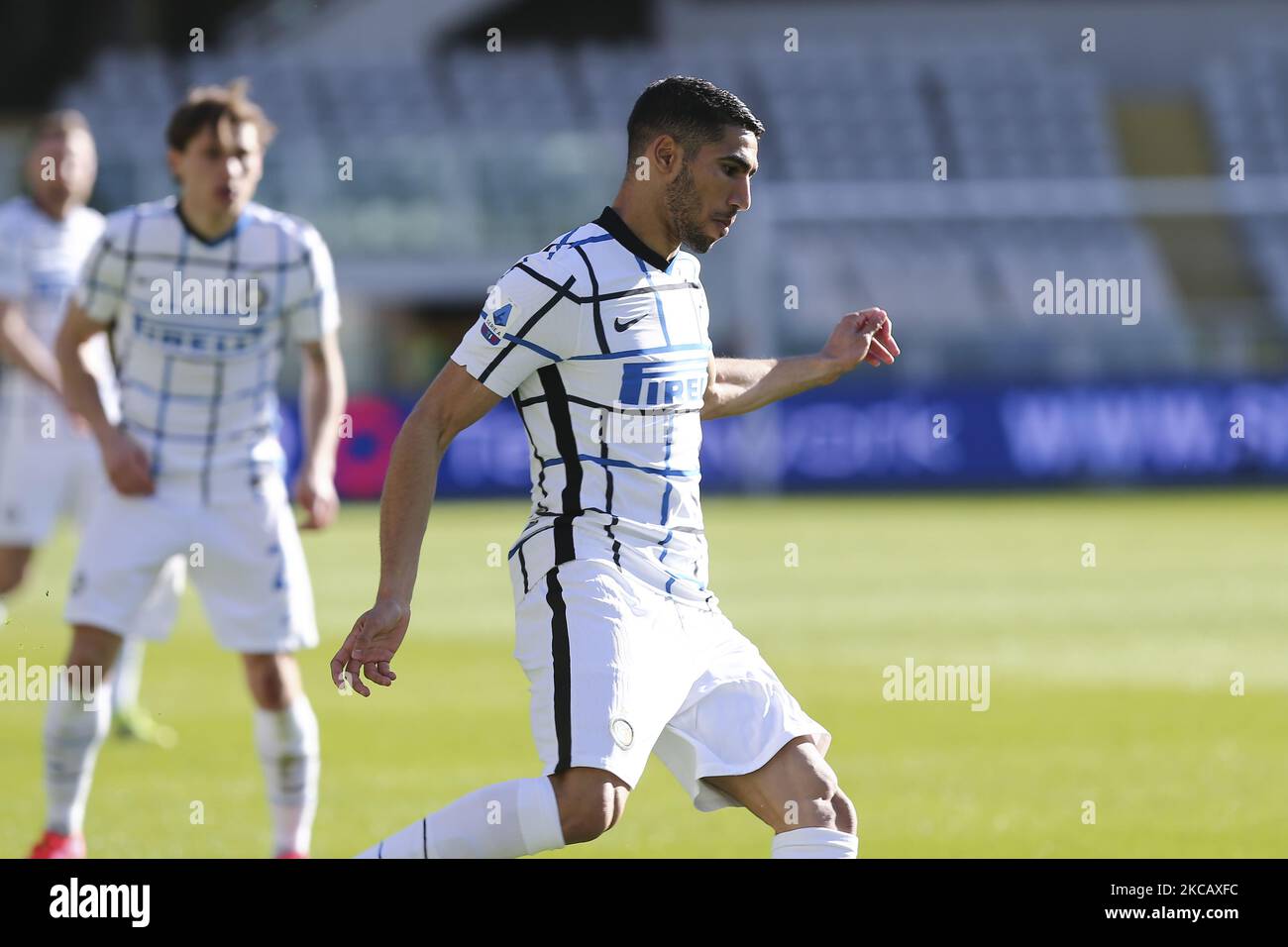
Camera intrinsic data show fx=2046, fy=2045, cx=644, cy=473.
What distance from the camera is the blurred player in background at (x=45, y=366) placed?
8.84m

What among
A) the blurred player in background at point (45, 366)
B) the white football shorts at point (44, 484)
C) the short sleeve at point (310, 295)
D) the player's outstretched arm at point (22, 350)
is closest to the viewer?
the short sleeve at point (310, 295)

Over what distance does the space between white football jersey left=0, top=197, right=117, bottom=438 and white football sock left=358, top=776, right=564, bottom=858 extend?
5.17 m

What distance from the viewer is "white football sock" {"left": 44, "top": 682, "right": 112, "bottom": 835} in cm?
611

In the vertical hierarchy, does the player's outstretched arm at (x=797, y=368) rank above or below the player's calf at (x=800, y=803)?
above

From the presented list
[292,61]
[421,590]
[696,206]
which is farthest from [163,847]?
[292,61]

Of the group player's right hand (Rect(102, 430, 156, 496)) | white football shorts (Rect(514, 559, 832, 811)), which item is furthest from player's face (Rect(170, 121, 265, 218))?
white football shorts (Rect(514, 559, 832, 811))

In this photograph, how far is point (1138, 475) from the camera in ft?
78.2

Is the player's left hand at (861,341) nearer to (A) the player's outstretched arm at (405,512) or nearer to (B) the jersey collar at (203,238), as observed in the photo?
(A) the player's outstretched arm at (405,512)

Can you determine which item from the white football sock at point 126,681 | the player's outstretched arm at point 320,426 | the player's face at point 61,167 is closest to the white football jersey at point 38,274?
the player's face at point 61,167

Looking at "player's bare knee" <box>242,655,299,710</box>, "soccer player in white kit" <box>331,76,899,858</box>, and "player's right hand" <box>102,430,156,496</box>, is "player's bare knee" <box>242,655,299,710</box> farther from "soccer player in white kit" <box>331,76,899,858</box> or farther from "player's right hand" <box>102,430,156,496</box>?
"soccer player in white kit" <box>331,76,899,858</box>

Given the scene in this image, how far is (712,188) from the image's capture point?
4.56 metres

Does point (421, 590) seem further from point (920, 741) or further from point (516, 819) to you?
point (516, 819)

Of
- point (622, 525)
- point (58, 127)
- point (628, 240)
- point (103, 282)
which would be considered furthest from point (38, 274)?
point (622, 525)
